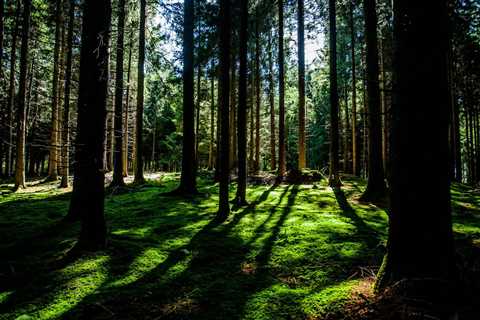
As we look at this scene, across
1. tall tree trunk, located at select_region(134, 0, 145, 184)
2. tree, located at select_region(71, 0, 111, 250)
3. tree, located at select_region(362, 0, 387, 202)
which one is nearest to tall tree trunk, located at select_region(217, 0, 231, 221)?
tree, located at select_region(71, 0, 111, 250)

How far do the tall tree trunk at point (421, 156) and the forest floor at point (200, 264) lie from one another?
2.13 ft

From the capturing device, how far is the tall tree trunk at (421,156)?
340 centimetres

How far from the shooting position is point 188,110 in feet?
39.2

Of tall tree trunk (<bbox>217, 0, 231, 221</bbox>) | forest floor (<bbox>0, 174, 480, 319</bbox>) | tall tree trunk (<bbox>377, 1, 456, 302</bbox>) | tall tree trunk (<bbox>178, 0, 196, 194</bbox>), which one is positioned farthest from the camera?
tall tree trunk (<bbox>178, 0, 196, 194</bbox>)

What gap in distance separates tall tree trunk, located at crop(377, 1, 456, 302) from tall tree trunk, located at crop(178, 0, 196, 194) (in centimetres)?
894

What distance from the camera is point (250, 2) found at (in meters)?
15.1

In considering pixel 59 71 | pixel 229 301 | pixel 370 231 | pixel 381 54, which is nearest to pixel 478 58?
pixel 381 54

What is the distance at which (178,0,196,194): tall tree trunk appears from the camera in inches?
465

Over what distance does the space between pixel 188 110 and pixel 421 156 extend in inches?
373

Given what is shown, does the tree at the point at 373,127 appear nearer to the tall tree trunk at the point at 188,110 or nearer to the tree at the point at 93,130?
the tall tree trunk at the point at 188,110

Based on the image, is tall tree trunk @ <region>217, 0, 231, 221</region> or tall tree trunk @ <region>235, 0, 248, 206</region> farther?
tall tree trunk @ <region>235, 0, 248, 206</region>

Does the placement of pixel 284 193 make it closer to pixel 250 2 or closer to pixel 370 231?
pixel 370 231

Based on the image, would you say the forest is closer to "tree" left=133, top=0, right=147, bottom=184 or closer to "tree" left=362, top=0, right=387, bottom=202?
"tree" left=362, top=0, right=387, bottom=202

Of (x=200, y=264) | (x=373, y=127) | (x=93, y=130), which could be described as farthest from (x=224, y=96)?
(x=373, y=127)
